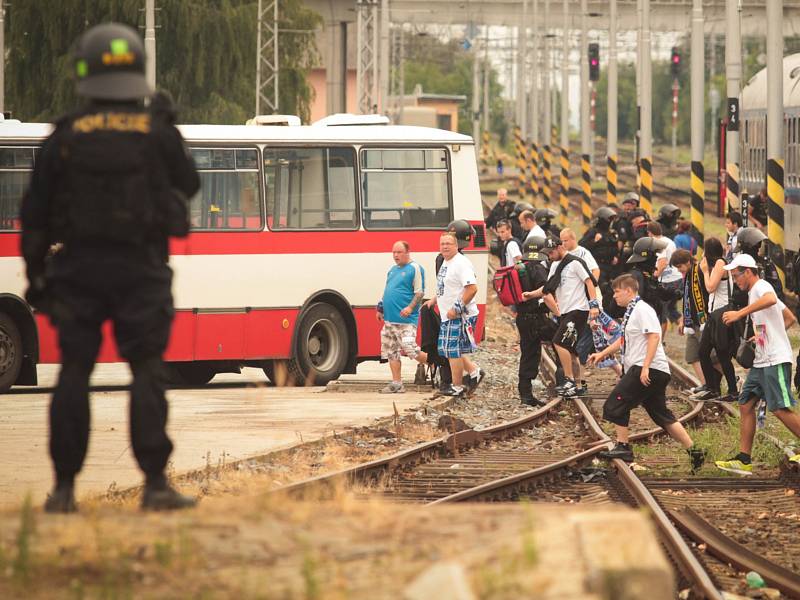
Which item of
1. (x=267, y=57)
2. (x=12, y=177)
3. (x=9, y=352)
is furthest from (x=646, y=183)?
(x=9, y=352)

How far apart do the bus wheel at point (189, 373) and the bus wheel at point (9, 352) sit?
2.54 metres

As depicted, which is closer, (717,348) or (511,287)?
(717,348)

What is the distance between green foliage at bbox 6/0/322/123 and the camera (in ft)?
130

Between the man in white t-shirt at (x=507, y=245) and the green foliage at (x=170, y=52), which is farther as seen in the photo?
the green foliage at (x=170, y=52)

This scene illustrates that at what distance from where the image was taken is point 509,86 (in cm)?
10306

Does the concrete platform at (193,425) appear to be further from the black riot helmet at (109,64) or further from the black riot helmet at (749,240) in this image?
the black riot helmet at (109,64)

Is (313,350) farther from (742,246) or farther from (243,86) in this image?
(243,86)

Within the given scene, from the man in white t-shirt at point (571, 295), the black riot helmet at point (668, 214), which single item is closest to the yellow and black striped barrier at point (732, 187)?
the black riot helmet at point (668, 214)

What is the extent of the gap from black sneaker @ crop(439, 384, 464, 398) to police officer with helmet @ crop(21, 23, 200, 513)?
11.6 meters

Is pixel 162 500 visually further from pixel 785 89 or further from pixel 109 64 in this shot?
pixel 785 89

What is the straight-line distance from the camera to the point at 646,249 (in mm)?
19812

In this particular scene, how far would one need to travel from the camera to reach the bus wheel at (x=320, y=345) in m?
19.9

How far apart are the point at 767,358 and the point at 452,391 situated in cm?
596

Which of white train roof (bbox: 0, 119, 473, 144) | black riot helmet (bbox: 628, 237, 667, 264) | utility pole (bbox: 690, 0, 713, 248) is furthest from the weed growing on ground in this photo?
utility pole (bbox: 690, 0, 713, 248)
